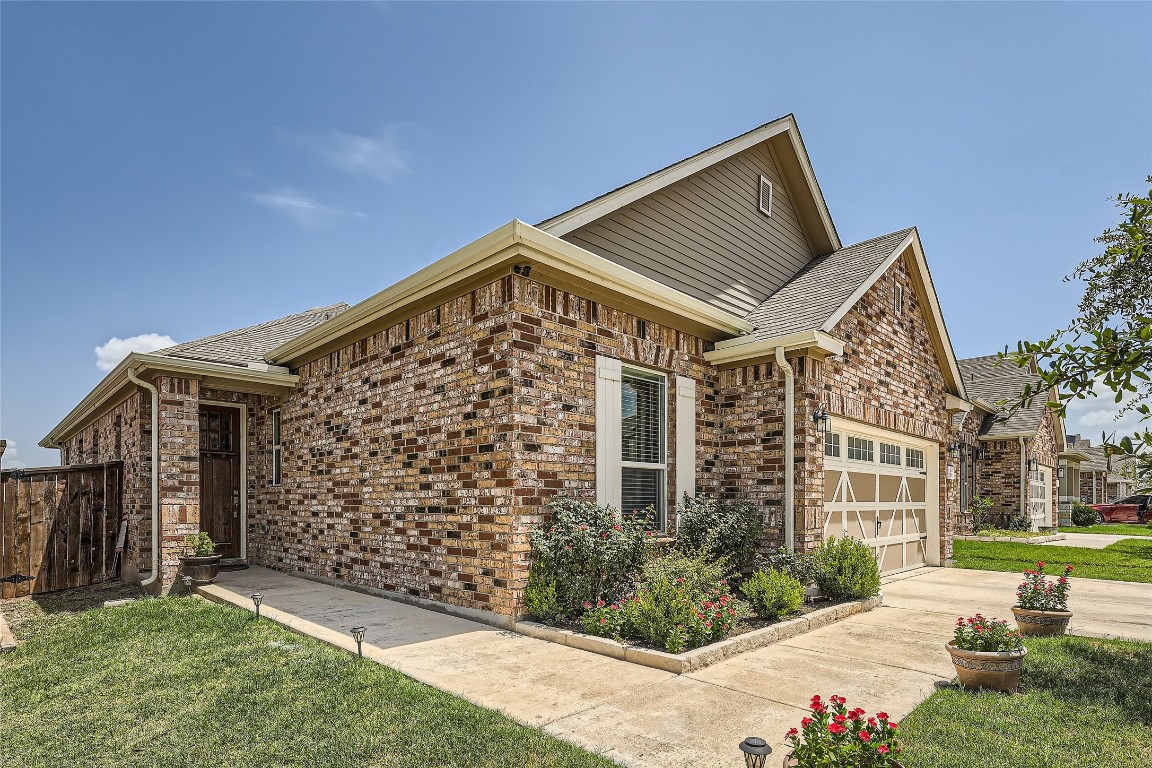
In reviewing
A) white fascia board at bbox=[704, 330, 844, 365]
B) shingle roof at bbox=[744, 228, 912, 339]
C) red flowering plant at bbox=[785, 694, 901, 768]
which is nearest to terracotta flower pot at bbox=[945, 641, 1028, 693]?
red flowering plant at bbox=[785, 694, 901, 768]

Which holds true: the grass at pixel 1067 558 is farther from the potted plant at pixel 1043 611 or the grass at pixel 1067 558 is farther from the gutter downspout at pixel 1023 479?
the potted plant at pixel 1043 611

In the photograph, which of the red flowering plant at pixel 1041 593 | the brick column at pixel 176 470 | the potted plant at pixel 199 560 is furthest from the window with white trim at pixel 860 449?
the brick column at pixel 176 470

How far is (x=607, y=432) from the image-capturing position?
7641mm

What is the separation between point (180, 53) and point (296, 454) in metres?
5.72

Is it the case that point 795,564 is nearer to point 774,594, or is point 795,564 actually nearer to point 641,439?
point 774,594

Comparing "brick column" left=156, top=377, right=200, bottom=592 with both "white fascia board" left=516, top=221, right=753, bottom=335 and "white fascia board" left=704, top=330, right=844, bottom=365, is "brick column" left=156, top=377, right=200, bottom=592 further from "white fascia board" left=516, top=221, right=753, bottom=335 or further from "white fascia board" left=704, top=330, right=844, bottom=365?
"white fascia board" left=704, top=330, right=844, bottom=365

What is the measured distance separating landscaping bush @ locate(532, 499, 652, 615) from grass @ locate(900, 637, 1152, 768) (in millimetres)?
2901

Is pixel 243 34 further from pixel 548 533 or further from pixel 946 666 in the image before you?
pixel 946 666

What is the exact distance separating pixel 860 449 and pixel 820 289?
2.64m

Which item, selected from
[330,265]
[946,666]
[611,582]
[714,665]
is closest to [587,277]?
[611,582]

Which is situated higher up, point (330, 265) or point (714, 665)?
point (330, 265)

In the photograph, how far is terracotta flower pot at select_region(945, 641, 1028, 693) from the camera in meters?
5.04

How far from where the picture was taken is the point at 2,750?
4.16 meters

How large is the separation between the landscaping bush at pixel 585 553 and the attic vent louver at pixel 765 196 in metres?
7.48
